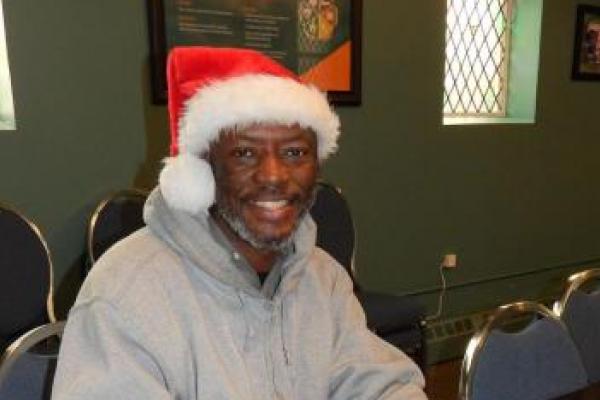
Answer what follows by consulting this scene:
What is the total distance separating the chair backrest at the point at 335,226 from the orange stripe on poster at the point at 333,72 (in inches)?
18.4

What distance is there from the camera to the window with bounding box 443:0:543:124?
10.1 ft

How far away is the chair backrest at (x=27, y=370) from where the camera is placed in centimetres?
94

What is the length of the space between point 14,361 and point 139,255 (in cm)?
26

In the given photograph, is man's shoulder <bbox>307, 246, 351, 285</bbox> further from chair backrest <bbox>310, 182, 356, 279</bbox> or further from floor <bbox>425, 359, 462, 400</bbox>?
floor <bbox>425, 359, 462, 400</bbox>

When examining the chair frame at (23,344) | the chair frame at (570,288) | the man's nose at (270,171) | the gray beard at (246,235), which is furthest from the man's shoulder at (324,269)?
the chair frame at (570,288)

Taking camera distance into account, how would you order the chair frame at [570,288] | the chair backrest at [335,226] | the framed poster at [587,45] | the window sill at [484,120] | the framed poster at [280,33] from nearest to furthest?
1. the chair frame at [570,288]
2. the framed poster at [280,33]
3. the chair backrest at [335,226]
4. the window sill at [484,120]
5. the framed poster at [587,45]

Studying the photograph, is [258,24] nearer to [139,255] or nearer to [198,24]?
[198,24]

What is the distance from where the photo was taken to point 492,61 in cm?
330

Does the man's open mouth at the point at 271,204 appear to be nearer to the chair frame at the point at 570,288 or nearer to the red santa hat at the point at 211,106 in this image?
the red santa hat at the point at 211,106

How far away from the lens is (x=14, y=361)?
957mm

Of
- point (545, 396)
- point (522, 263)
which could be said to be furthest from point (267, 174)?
point (522, 263)

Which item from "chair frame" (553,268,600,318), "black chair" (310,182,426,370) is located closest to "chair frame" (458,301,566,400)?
"chair frame" (553,268,600,318)

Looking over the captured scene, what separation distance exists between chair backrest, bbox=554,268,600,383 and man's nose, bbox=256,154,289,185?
90cm

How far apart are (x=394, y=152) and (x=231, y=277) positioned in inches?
76.6
